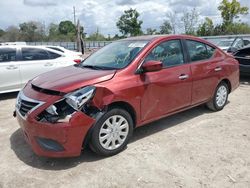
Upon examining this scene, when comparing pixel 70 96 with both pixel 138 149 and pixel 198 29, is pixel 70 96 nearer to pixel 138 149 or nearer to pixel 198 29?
pixel 138 149

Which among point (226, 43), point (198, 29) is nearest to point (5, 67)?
point (226, 43)

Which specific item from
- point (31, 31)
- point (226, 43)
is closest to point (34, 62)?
point (226, 43)

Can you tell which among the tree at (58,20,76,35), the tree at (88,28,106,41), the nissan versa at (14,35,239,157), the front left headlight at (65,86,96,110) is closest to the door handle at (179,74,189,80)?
the nissan versa at (14,35,239,157)

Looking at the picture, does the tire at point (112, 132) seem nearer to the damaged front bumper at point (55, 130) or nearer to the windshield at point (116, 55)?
the damaged front bumper at point (55, 130)

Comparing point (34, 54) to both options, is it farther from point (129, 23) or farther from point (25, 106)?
point (129, 23)

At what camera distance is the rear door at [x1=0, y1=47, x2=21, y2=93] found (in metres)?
7.22

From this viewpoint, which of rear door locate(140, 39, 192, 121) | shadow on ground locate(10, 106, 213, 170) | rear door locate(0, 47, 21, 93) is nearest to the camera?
shadow on ground locate(10, 106, 213, 170)

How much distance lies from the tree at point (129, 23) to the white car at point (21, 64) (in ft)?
143

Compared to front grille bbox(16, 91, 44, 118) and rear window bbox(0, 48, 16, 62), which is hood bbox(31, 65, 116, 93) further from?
rear window bbox(0, 48, 16, 62)

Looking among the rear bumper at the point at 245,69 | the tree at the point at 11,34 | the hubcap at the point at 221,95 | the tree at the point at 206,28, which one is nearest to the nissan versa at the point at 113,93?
the hubcap at the point at 221,95

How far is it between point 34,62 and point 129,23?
1776 inches

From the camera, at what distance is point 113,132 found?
12.5 ft

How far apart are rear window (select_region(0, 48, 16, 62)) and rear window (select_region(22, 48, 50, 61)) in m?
0.25

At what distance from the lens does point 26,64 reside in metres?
7.54
